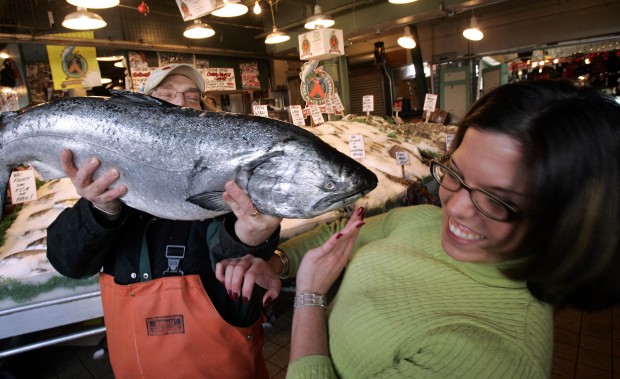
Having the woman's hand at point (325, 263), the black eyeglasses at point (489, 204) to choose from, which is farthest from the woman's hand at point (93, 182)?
the black eyeglasses at point (489, 204)

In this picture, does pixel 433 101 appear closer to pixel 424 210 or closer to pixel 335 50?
pixel 335 50

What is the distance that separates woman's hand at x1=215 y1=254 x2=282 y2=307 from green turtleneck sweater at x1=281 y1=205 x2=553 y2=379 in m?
0.24

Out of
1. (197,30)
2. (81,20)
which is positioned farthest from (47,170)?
(197,30)

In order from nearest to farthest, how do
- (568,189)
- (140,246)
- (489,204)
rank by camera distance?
(568,189)
(489,204)
(140,246)

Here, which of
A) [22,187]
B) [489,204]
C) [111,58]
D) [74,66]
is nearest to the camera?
[489,204]

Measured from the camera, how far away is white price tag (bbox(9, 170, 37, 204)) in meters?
3.21

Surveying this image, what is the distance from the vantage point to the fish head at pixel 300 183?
4.20ft

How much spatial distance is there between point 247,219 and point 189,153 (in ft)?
1.00

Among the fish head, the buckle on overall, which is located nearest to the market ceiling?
the buckle on overall

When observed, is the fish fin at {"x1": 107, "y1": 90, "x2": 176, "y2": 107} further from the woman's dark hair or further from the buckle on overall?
the woman's dark hair

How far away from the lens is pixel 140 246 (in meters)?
1.62

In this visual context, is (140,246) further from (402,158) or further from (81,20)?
(81,20)

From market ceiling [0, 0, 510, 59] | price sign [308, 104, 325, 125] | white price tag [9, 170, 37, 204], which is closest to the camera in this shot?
white price tag [9, 170, 37, 204]

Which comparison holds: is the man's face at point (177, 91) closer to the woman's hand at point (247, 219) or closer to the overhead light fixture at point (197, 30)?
the woman's hand at point (247, 219)
